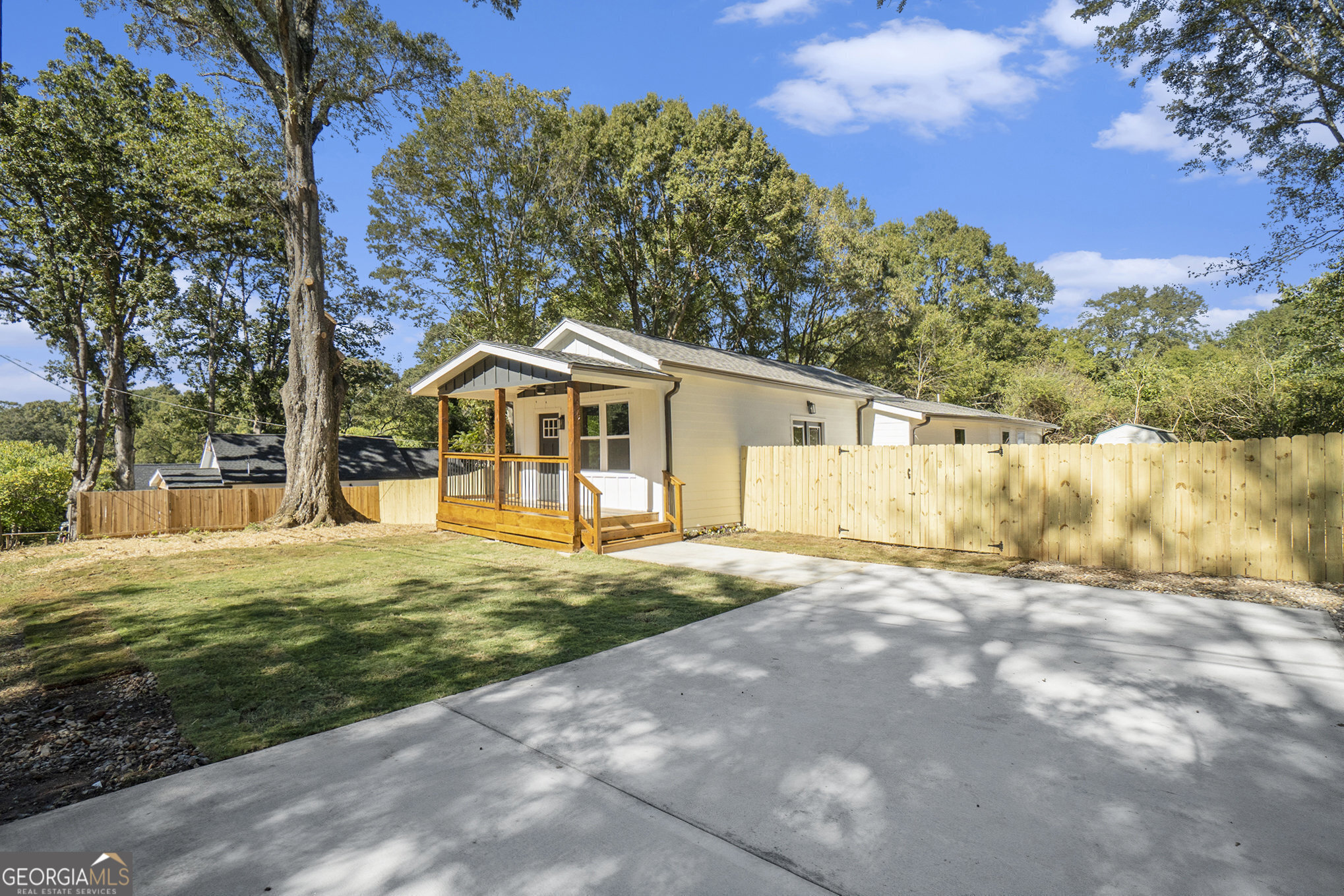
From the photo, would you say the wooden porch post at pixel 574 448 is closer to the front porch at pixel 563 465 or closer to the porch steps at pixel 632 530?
the front porch at pixel 563 465

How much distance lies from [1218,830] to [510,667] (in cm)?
385

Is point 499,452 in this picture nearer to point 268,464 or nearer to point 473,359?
point 473,359

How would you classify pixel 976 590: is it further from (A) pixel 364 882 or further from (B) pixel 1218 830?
(A) pixel 364 882

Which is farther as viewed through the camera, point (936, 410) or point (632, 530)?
point (936, 410)

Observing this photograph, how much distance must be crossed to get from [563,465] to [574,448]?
570 millimetres

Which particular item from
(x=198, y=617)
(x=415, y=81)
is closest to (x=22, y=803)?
(x=198, y=617)

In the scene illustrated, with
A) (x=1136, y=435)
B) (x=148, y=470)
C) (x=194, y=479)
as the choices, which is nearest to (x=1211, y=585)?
(x=1136, y=435)

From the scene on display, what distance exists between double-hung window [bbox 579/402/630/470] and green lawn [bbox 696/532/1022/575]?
241 cm

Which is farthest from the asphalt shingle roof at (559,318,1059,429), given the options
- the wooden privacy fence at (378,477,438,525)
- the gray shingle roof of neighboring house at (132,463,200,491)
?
the gray shingle roof of neighboring house at (132,463,200,491)

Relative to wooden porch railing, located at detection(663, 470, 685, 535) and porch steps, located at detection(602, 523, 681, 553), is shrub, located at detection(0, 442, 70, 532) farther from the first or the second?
wooden porch railing, located at detection(663, 470, 685, 535)

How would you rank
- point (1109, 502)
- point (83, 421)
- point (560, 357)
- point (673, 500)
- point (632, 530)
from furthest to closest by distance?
point (83, 421), point (673, 500), point (632, 530), point (560, 357), point (1109, 502)

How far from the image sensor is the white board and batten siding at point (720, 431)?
36.6 feet

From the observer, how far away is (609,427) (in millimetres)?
11672

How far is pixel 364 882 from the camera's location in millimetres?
1984
